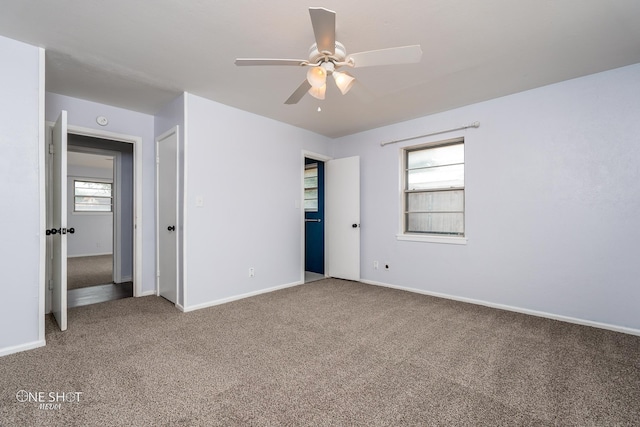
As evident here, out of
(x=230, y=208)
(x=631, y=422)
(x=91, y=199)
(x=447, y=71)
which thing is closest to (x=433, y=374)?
(x=631, y=422)

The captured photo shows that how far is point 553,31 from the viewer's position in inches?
85.0

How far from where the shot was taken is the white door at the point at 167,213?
3473 millimetres

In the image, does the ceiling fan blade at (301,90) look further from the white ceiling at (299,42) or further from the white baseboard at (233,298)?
the white baseboard at (233,298)

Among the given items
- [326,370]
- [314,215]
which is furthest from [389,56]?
[314,215]

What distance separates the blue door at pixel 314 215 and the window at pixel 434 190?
1605mm

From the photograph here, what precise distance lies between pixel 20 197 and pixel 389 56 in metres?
2.95

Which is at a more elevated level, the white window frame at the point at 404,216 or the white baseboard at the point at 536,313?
the white window frame at the point at 404,216

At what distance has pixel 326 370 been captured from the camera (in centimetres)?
204

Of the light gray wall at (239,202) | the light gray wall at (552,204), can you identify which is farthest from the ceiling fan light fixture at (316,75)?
the light gray wall at (552,204)

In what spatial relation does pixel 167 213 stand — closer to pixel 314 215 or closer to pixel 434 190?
pixel 314 215

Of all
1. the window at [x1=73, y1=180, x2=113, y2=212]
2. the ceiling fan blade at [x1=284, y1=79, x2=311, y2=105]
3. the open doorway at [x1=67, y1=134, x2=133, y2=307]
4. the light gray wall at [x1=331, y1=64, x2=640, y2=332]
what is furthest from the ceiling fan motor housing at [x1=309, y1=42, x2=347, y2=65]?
the window at [x1=73, y1=180, x2=113, y2=212]

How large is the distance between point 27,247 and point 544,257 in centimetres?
476

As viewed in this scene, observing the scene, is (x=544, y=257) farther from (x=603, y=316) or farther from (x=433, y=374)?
(x=433, y=374)

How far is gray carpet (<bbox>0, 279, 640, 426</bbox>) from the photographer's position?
1590 mm
